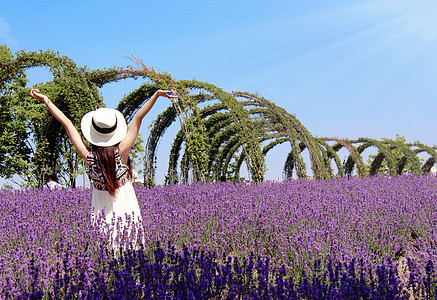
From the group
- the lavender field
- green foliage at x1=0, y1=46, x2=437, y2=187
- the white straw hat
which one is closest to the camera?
the lavender field

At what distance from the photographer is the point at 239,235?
365 centimetres

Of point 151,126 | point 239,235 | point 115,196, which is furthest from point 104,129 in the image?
point 151,126

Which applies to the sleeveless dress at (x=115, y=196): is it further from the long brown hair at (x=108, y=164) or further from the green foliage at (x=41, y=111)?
the green foliage at (x=41, y=111)

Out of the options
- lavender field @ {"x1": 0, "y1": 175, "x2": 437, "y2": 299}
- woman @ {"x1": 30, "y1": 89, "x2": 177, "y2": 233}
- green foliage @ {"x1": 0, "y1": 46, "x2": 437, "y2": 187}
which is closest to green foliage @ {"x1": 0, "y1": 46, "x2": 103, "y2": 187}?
green foliage @ {"x1": 0, "y1": 46, "x2": 437, "y2": 187}

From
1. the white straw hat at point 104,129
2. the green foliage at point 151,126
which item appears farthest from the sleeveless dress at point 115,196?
the green foliage at point 151,126

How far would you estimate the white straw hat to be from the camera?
3.58m

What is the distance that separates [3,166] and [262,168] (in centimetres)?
815

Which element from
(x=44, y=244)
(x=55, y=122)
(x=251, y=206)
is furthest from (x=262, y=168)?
(x=44, y=244)

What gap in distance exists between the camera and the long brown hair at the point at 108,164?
141 inches

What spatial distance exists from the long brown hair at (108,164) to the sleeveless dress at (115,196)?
0.05 meters

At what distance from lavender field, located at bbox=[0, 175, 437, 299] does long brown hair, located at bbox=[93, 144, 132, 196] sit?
1.49ft

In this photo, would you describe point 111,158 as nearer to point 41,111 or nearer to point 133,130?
point 133,130

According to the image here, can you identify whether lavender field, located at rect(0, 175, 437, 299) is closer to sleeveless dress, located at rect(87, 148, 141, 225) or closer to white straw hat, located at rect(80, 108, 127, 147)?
sleeveless dress, located at rect(87, 148, 141, 225)

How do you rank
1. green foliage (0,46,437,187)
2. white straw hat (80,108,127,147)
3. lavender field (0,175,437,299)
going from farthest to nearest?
green foliage (0,46,437,187) → white straw hat (80,108,127,147) → lavender field (0,175,437,299)
